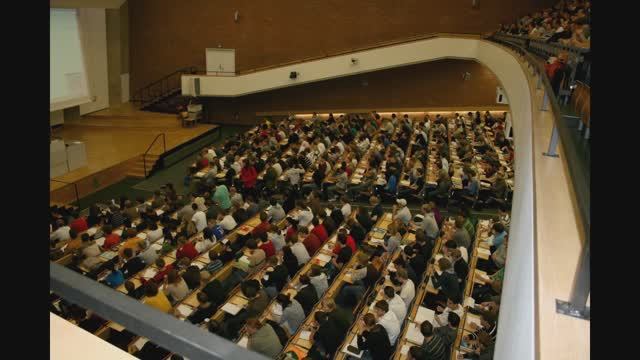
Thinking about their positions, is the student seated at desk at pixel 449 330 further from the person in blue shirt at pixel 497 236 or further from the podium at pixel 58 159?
the podium at pixel 58 159

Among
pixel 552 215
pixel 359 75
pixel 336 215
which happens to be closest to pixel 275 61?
pixel 359 75

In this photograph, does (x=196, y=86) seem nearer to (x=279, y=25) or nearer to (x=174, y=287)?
(x=279, y=25)

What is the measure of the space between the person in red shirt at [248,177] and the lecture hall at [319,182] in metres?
0.06

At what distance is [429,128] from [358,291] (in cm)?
1109

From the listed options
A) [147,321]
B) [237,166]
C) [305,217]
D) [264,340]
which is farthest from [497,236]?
[147,321]

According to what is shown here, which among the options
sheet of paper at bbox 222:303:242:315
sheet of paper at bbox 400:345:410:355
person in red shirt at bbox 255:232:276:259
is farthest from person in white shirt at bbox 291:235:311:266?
sheet of paper at bbox 400:345:410:355

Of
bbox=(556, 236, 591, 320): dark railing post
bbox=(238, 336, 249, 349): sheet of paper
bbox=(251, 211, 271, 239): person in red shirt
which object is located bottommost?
bbox=(238, 336, 249, 349): sheet of paper

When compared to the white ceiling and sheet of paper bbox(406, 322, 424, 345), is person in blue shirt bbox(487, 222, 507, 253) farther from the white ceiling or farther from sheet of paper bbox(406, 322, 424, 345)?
the white ceiling

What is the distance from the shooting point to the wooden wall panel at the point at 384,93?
64.0 feet

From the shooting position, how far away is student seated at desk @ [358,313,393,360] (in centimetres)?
554

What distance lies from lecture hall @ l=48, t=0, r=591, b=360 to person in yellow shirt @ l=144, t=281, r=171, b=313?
0.08 feet
